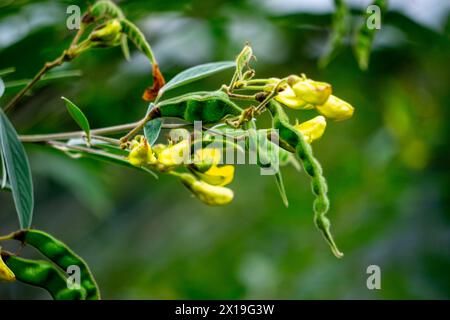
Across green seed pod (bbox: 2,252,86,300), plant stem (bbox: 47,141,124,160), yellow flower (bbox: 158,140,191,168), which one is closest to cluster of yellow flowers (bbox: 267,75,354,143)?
yellow flower (bbox: 158,140,191,168)

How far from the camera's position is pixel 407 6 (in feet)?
5.09

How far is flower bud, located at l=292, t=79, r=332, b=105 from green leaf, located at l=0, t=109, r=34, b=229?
30 cm

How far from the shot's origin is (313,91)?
2.15 ft

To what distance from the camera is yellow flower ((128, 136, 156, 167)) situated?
708mm

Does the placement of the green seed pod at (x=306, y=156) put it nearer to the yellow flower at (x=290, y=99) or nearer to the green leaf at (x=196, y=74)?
the yellow flower at (x=290, y=99)

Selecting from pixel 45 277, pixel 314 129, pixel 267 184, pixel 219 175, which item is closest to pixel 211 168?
pixel 219 175

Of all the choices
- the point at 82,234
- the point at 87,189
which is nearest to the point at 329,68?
the point at 87,189

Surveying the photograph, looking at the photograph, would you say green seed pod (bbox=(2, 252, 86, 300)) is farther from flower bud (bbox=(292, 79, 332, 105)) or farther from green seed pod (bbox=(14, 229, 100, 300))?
flower bud (bbox=(292, 79, 332, 105))

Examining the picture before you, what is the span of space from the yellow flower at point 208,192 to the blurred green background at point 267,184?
2.01 feet

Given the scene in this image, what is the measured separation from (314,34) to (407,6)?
0.35 meters

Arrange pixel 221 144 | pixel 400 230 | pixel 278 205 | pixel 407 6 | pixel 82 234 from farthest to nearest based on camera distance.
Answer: pixel 82 234
pixel 278 205
pixel 400 230
pixel 407 6
pixel 221 144

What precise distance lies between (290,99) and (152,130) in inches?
5.8

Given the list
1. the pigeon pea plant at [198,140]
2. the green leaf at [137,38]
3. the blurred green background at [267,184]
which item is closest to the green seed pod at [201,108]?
the pigeon pea plant at [198,140]
